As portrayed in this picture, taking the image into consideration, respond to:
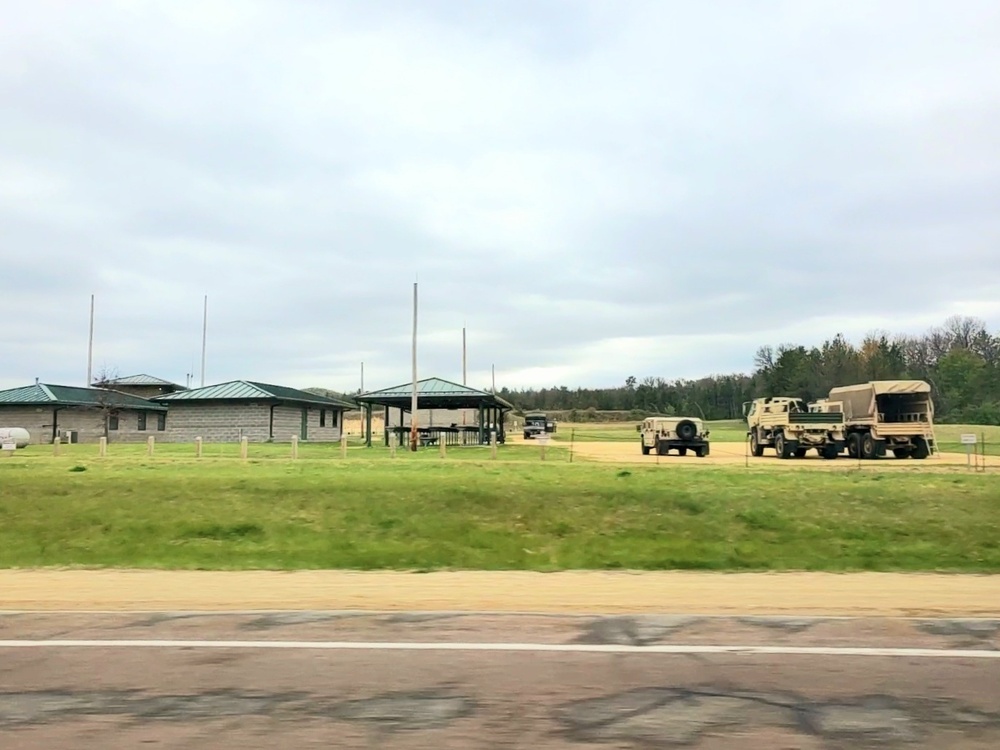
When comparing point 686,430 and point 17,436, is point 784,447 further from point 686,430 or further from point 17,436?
point 17,436

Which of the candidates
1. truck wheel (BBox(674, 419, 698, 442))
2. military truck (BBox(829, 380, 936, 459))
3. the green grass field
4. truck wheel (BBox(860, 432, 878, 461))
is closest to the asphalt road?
the green grass field

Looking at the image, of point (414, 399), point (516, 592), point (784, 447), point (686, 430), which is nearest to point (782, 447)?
point (784, 447)

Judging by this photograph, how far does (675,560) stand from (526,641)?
257 inches

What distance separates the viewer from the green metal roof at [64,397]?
175 ft

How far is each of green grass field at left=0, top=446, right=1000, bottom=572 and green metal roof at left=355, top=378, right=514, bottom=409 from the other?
25385 millimetres

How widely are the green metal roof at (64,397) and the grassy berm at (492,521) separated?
3542cm

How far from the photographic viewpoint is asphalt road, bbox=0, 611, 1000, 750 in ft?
17.5

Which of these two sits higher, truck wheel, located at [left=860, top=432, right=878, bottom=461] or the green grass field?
truck wheel, located at [left=860, top=432, right=878, bottom=461]

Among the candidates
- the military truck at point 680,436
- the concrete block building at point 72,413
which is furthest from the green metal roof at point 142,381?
the military truck at point 680,436

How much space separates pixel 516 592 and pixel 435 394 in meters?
36.5

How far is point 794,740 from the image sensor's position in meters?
5.24

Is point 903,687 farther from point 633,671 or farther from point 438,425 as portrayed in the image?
point 438,425

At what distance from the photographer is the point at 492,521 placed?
660 inches

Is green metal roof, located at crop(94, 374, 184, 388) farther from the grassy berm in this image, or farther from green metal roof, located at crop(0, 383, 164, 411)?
the grassy berm
